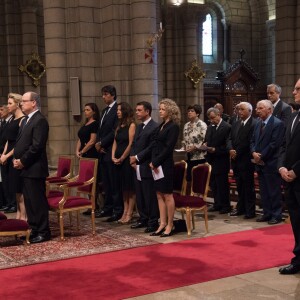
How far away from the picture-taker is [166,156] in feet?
20.5

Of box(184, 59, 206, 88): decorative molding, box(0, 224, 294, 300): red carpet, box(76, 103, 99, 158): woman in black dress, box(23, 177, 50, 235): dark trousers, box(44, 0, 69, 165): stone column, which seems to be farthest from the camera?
box(184, 59, 206, 88): decorative molding

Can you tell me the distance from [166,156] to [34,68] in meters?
9.13

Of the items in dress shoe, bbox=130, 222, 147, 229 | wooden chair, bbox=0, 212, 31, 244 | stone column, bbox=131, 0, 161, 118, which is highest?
stone column, bbox=131, 0, 161, 118

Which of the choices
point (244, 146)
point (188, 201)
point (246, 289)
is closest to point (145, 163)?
point (188, 201)

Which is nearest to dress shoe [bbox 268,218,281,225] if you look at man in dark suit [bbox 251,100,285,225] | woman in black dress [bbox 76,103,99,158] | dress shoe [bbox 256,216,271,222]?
man in dark suit [bbox 251,100,285,225]

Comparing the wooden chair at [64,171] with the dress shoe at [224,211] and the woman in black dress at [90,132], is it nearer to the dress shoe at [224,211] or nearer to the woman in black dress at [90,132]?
the woman in black dress at [90,132]

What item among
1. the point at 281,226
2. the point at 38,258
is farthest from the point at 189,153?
the point at 38,258

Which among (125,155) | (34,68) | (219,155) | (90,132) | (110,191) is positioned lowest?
(110,191)

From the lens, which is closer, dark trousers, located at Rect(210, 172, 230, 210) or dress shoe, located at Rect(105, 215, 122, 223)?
dress shoe, located at Rect(105, 215, 122, 223)

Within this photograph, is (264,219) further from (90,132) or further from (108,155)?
(90,132)

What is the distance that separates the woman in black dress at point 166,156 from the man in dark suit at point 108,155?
1.31 m

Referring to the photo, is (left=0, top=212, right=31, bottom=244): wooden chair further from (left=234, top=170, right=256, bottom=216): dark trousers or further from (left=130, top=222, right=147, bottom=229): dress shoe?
(left=234, top=170, right=256, bottom=216): dark trousers

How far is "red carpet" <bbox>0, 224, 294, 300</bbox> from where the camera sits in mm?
4484

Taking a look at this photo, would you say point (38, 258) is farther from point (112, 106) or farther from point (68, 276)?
point (112, 106)
